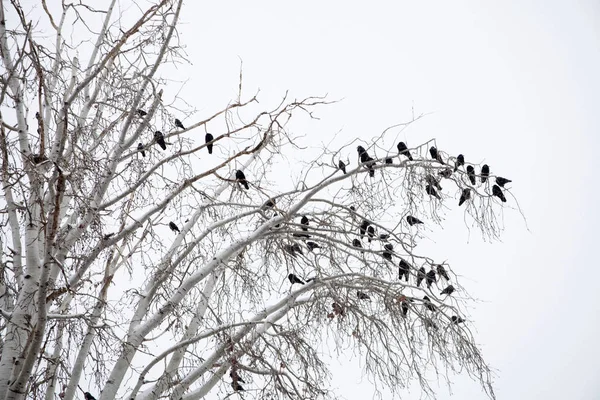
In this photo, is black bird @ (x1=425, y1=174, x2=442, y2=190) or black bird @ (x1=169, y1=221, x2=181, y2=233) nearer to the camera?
black bird @ (x1=425, y1=174, x2=442, y2=190)

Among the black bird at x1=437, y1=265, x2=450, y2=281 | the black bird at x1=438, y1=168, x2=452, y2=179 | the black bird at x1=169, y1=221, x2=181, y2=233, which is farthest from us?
the black bird at x1=169, y1=221, x2=181, y2=233

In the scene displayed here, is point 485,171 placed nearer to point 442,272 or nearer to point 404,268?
point 442,272

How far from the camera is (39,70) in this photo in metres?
4.57

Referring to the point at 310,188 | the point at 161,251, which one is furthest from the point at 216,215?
the point at 310,188

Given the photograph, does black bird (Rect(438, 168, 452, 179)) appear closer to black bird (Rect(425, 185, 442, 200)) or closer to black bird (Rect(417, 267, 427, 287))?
black bird (Rect(425, 185, 442, 200))

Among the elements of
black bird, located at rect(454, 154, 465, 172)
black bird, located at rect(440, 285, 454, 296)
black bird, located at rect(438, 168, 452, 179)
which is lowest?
black bird, located at rect(440, 285, 454, 296)

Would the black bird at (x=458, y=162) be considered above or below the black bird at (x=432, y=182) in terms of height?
above

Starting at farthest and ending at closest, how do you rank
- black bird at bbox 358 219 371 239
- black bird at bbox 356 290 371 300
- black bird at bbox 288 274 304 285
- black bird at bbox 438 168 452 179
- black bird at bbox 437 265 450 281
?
→ 1. black bird at bbox 288 274 304 285
2. black bird at bbox 358 219 371 239
3. black bird at bbox 356 290 371 300
4. black bird at bbox 438 168 452 179
5. black bird at bbox 437 265 450 281

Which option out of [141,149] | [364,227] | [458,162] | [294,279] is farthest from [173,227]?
[458,162]

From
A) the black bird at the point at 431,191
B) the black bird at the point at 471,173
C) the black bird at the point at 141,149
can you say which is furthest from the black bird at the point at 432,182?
the black bird at the point at 141,149

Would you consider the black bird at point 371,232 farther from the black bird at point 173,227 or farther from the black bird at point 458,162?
the black bird at point 173,227

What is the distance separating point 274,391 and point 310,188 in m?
1.87

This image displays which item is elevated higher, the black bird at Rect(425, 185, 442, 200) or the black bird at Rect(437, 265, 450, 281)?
the black bird at Rect(425, 185, 442, 200)

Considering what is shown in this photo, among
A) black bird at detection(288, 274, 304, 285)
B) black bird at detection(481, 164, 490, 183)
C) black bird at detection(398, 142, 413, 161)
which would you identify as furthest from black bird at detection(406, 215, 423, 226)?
black bird at detection(288, 274, 304, 285)
